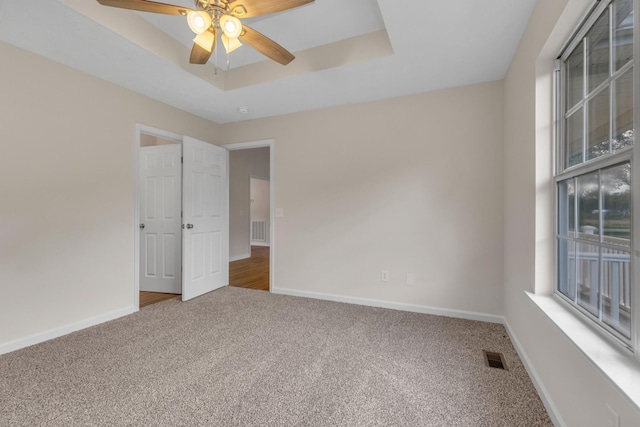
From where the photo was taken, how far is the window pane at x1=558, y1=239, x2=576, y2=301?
1575mm

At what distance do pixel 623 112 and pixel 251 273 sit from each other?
4853 mm

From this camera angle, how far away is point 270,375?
1902 millimetres

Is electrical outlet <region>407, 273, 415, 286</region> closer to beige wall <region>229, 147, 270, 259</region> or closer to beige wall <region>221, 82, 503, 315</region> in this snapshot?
beige wall <region>221, 82, 503, 315</region>

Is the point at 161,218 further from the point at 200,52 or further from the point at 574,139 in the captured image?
the point at 574,139

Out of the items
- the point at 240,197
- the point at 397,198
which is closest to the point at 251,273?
the point at 240,197

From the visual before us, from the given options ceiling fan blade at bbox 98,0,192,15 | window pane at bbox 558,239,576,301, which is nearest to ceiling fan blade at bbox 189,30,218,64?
ceiling fan blade at bbox 98,0,192,15

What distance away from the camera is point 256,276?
4.78 meters

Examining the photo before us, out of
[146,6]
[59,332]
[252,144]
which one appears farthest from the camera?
[252,144]

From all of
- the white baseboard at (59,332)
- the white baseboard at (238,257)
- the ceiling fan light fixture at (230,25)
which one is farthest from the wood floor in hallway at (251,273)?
the ceiling fan light fixture at (230,25)

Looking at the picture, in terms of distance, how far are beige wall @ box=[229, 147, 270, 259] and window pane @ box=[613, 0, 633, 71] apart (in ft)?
18.5

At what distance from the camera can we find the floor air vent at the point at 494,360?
2.00m

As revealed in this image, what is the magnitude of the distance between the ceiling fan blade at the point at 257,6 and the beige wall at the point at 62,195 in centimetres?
205

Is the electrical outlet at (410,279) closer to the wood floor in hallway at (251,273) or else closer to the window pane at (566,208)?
the window pane at (566,208)

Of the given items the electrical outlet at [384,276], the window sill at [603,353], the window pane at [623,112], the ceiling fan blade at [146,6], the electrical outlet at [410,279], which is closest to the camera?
the window sill at [603,353]
